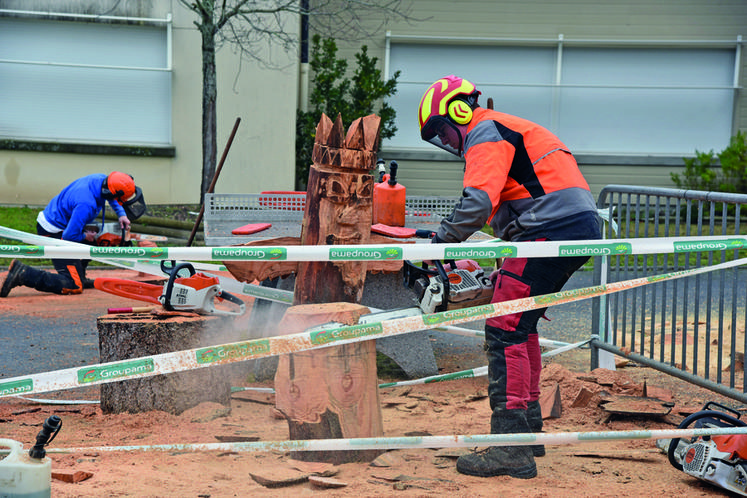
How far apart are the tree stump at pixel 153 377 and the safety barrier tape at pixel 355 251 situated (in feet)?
4.29

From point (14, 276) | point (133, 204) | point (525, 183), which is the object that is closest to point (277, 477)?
point (525, 183)

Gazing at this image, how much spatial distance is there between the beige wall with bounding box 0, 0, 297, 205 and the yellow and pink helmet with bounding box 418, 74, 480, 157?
10394mm

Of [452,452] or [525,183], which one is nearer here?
[525,183]

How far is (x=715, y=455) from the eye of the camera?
3121 millimetres

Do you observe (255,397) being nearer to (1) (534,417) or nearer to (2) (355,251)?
(1) (534,417)

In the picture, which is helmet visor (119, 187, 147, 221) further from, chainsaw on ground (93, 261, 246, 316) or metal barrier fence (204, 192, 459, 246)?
chainsaw on ground (93, 261, 246, 316)

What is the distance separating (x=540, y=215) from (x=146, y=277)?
691cm

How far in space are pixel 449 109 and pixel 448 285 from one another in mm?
913

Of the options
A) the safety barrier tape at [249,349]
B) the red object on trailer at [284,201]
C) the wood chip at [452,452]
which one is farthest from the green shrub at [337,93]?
the safety barrier tape at [249,349]

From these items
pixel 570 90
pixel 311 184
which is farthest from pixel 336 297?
pixel 570 90

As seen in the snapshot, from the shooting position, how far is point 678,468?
3.39 m

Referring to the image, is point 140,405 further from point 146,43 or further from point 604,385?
point 146,43

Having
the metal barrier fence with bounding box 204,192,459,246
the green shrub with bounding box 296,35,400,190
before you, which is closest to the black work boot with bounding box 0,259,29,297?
the metal barrier fence with bounding box 204,192,459,246

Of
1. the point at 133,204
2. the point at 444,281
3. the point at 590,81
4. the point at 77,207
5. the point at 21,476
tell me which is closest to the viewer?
the point at 21,476
